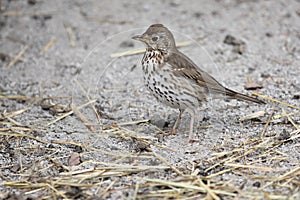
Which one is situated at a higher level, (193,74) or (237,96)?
(193,74)

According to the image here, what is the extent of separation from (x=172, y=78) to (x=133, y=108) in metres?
1.02

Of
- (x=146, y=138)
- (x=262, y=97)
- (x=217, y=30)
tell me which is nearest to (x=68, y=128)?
(x=146, y=138)

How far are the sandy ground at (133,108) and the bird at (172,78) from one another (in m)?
0.36

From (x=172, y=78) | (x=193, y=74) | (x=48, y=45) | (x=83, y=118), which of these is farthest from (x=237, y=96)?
(x=48, y=45)

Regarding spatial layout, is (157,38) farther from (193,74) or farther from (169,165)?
(169,165)

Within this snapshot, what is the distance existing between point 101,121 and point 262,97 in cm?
176

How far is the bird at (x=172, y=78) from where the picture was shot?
5.14 meters

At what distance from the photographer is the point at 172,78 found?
203 inches

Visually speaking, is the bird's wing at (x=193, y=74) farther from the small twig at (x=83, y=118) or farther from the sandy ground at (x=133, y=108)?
the small twig at (x=83, y=118)

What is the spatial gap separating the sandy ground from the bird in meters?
0.36

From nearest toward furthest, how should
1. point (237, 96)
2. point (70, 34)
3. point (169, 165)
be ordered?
point (169, 165)
point (237, 96)
point (70, 34)

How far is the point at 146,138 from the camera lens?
17.5 feet

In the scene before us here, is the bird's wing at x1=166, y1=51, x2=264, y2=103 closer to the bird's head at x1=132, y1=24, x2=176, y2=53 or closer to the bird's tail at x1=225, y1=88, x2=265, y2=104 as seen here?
→ the bird's tail at x1=225, y1=88, x2=265, y2=104

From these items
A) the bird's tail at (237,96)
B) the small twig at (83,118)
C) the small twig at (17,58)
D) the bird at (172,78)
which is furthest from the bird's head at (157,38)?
the small twig at (17,58)
